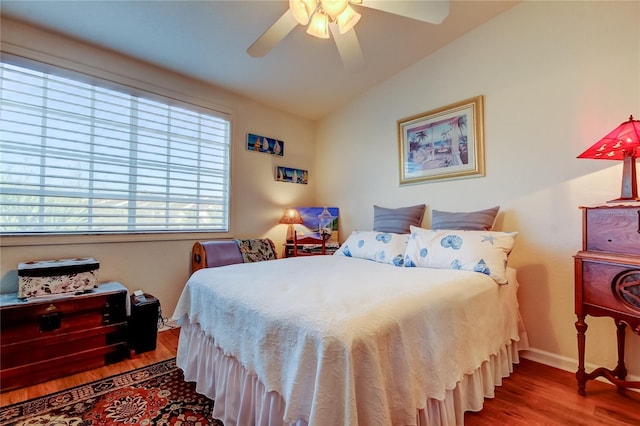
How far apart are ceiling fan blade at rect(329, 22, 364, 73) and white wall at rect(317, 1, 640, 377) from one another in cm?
118

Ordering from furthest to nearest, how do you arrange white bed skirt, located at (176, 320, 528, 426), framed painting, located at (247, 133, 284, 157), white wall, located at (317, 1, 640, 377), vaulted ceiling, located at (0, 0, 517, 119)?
framed painting, located at (247, 133, 284, 157) < vaulted ceiling, located at (0, 0, 517, 119) < white wall, located at (317, 1, 640, 377) < white bed skirt, located at (176, 320, 528, 426)

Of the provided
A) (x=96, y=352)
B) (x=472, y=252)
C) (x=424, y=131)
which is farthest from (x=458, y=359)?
(x=96, y=352)

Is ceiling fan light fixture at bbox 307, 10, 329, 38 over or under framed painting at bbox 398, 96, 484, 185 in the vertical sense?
over

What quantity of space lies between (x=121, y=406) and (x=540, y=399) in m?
2.40

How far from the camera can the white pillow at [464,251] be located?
1.76 meters

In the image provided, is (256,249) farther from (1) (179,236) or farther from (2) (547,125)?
(2) (547,125)

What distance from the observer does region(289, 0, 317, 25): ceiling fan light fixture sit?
4.66 ft

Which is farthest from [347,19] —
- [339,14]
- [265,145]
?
[265,145]

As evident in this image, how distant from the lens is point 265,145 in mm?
3445

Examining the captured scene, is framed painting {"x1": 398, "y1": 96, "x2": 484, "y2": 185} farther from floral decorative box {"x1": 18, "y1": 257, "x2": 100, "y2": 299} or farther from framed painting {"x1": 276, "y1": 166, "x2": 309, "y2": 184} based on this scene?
floral decorative box {"x1": 18, "y1": 257, "x2": 100, "y2": 299}

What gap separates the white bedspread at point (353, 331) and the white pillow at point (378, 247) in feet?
1.52

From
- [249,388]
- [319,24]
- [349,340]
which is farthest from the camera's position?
[319,24]

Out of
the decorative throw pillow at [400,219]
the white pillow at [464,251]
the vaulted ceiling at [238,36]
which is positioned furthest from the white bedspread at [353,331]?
the vaulted ceiling at [238,36]

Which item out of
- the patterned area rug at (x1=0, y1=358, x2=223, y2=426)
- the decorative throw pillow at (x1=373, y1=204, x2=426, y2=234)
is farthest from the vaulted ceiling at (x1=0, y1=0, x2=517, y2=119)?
the patterned area rug at (x1=0, y1=358, x2=223, y2=426)
